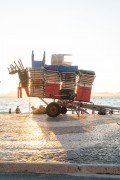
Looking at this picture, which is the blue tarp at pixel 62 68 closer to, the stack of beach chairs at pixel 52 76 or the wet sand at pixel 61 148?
the stack of beach chairs at pixel 52 76

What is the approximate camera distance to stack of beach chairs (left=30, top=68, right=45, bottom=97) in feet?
61.3

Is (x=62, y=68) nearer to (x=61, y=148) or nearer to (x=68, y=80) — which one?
(x=68, y=80)

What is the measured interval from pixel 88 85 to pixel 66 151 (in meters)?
11.6

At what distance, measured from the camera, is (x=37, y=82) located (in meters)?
18.9

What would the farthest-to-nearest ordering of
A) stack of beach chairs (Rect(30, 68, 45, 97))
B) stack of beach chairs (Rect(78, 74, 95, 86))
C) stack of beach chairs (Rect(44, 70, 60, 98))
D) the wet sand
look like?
Result: stack of beach chairs (Rect(78, 74, 95, 86)) → stack of beach chairs (Rect(44, 70, 60, 98)) → stack of beach chairs (Rect(30, 68, 45, 97)) → the wet sand

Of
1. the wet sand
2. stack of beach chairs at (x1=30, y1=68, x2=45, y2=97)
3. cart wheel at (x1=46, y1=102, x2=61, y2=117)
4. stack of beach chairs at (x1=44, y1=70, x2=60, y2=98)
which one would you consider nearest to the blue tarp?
stack of beach chairs at (x1=44, y1=70, x2=60, y2=98)

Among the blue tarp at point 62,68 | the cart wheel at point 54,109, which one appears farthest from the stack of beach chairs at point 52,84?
the cart wheel at point 54,109

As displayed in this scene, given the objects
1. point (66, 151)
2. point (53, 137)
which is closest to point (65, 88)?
point (53, 137)

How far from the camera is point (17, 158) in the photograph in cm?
739

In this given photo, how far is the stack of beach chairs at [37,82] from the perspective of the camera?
61.3 ft

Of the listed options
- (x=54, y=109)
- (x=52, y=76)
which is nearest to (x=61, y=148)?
(x=52, y=76)

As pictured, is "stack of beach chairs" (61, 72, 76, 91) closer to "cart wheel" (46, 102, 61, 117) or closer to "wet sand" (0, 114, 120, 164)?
"cart wheel" (46, 102, 61, 117)

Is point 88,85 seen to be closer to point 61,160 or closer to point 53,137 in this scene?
point 53,137

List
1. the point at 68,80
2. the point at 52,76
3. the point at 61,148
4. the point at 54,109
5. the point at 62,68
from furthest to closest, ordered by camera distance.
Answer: the point at 54,109 < the point at 68,80 < the point at 52,76 < the point at 62,68 < the point at 61,148
